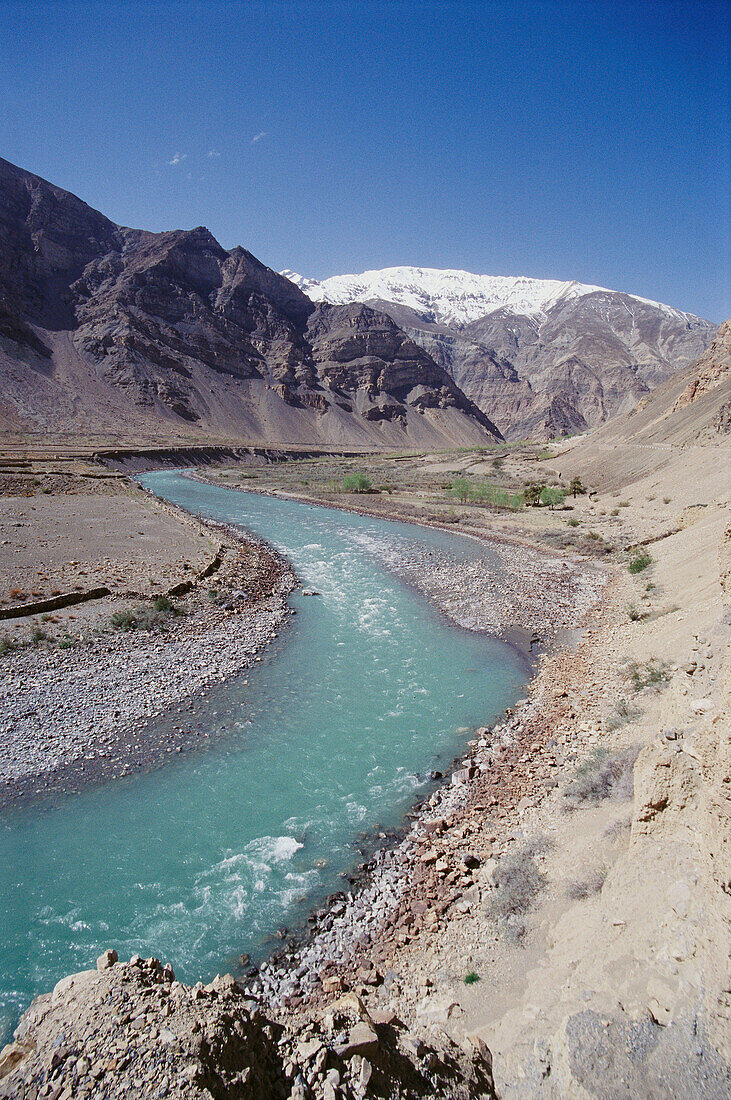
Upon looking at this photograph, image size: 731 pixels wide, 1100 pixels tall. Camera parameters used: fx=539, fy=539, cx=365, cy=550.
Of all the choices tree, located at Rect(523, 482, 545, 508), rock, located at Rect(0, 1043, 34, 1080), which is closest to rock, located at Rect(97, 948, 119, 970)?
rock, located at Rect(0, 1043, 34, 1080)

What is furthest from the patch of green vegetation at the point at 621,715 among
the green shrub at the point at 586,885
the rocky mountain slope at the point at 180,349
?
the rocky mountain slope at the point at 180,349

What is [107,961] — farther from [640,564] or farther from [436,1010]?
[640,564]

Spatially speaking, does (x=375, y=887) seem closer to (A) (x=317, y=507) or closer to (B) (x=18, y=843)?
(B) (x=18, y=843)

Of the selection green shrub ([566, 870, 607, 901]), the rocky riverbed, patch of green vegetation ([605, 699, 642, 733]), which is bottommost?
the rocky riverbed

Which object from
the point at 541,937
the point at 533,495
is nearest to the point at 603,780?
the point at 541,937

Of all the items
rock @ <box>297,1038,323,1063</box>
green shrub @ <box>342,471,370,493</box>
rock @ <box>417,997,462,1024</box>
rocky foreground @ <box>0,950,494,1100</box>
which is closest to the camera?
rocky foreground @ <box>0,950,494,1100</box>

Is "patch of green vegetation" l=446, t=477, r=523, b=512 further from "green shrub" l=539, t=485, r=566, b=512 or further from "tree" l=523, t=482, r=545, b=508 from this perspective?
"green shrub" l=539, t=485, r=566, b=512

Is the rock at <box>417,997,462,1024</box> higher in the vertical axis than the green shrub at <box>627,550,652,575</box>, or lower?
lower
